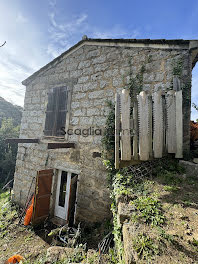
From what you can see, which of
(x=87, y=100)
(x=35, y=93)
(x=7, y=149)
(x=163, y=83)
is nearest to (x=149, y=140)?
(x=163, y=83)

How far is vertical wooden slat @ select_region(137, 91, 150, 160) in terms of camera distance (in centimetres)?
230

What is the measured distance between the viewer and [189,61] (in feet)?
9.41

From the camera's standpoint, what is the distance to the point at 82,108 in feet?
13.6

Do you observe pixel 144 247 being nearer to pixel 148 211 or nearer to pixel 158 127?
pixel 148 211

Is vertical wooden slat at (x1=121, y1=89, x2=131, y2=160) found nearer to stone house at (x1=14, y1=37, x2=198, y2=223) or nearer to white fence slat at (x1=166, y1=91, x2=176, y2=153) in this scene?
white fence slat at (x1=166, y1=91, x2=176, y2=153)

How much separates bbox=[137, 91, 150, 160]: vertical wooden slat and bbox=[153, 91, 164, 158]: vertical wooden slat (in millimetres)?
143

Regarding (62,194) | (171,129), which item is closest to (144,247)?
(171,129)

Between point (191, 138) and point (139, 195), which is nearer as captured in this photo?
point (139, 195)

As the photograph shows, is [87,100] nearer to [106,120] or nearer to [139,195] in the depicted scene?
[106,120]

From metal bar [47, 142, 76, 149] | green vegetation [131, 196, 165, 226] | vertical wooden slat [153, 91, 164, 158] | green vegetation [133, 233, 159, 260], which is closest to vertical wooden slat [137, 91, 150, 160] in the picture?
vertical wooden slat [153, 91, 164, 158]

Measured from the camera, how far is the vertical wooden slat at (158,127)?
7.63ft

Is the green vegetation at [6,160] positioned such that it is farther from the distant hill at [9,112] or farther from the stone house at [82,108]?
the distant hill at [9,112]

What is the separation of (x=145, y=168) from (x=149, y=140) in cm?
51

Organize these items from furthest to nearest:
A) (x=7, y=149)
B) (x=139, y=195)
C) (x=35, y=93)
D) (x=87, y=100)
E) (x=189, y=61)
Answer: (x=7, y=149), (x=35, y=93), (x=87, y=100), (x=189, y=61), (x=139, y=195)
